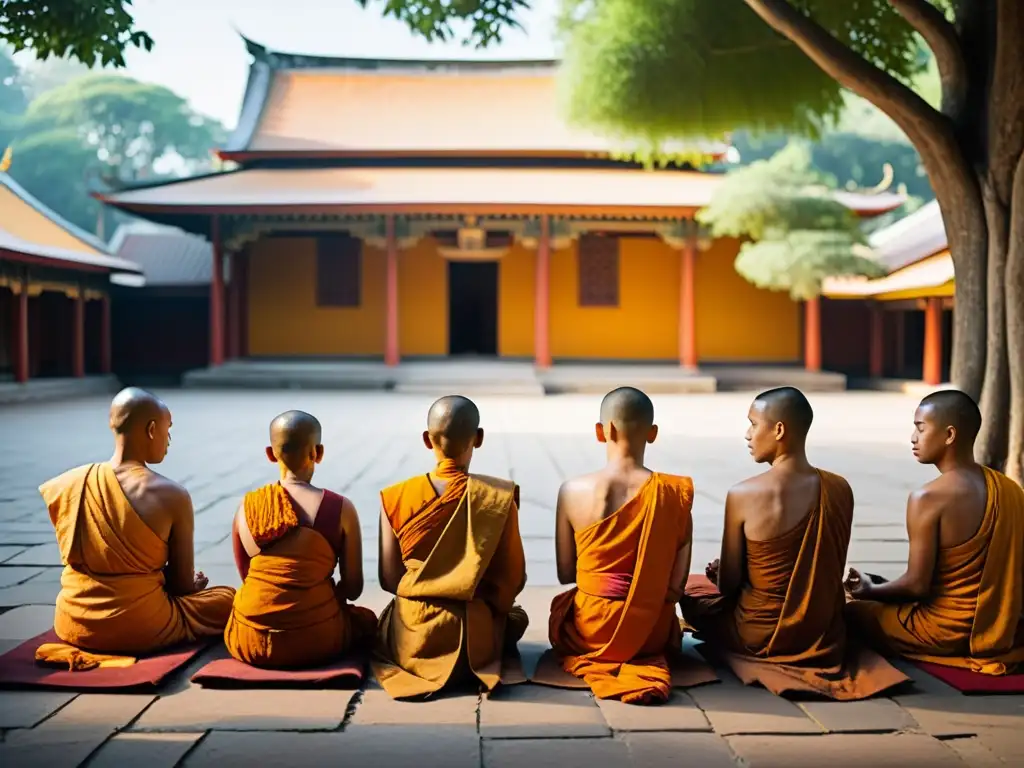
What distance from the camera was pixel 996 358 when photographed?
4891mm

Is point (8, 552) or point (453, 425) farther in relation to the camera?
point (8, 552)

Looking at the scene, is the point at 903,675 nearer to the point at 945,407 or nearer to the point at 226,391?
the point at 945,407

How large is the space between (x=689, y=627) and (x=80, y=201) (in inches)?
1433

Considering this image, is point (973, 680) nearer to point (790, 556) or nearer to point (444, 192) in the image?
point (790, 556)

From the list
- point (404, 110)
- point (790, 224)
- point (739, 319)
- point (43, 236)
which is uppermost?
point (404, 110)

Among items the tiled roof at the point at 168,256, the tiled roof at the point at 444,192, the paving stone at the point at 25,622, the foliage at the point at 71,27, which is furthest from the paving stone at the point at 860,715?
the tiled roof at the point at 168,256

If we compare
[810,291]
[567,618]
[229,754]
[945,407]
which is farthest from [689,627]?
[810,291]

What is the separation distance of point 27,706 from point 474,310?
20497mm

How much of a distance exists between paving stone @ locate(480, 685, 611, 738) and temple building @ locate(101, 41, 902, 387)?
14516 millimetres

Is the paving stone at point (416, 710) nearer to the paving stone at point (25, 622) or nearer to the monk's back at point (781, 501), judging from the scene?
the monk's back at point (781, 501)

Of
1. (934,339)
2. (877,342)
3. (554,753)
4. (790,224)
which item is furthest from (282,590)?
(877,342)

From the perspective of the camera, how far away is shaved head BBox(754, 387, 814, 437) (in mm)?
3025

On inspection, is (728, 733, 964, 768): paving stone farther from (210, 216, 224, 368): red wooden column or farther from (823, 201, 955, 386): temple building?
(210, 216, 224, 368): red wooden column

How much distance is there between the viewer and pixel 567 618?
3.14 m
